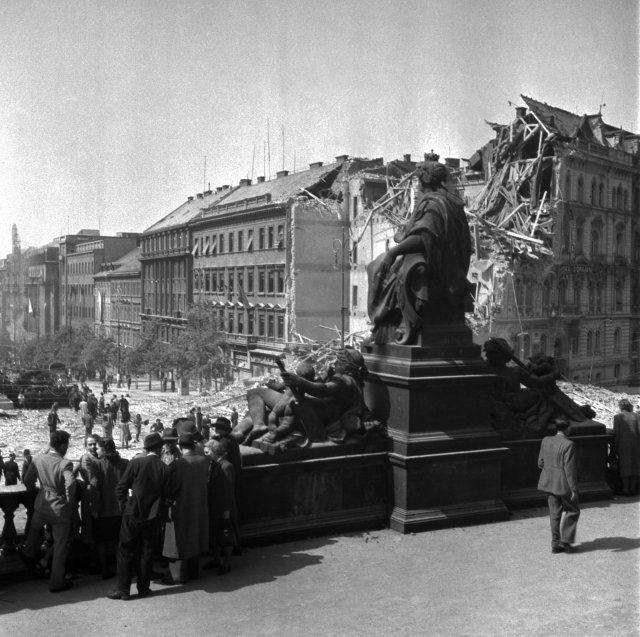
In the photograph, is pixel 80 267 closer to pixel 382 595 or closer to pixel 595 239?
pixel 595 239

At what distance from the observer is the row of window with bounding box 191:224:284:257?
5741 cm

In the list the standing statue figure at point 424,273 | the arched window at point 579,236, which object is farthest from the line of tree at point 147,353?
the standing statue figure at point 424,273

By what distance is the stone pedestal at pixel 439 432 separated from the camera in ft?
30.9

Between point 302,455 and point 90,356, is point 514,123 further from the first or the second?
point 302,455

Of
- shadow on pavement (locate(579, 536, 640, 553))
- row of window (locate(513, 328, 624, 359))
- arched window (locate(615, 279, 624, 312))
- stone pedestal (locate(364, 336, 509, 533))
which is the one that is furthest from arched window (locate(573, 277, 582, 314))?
shadow on pavement (locate(579, 536, 640, 553))

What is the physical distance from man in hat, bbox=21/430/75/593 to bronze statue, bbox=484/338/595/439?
16.8 ft

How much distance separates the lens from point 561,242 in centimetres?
4978

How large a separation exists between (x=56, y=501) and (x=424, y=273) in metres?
4.65

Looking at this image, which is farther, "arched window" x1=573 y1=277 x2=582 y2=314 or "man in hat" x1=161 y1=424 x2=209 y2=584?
"arched window" x1=573 y1=277 x2=582 y2=314

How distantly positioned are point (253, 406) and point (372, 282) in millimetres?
2069

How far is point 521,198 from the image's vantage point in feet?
160

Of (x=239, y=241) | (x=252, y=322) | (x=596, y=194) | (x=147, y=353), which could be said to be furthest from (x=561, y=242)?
(x=147, y=353)

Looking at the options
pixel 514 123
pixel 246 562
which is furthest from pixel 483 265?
pixel 246 562

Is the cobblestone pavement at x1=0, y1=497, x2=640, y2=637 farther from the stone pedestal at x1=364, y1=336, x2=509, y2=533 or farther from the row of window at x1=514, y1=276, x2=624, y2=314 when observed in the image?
the row of window at x1=514, y1=276, x2=624, y2=314
